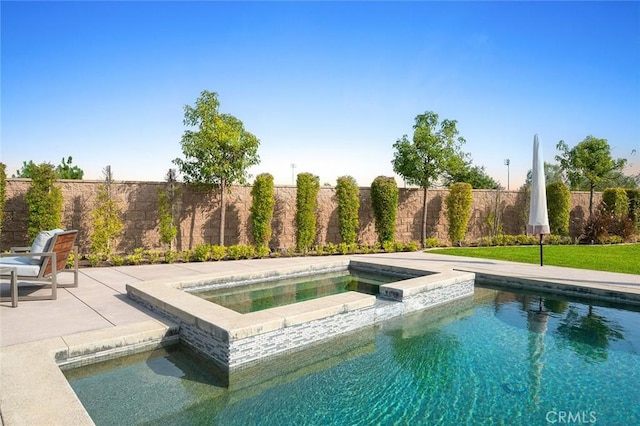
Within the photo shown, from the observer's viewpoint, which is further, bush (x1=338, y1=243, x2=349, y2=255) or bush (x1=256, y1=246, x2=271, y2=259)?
bush (x1=338, y1=243, x2=349, y2=255)

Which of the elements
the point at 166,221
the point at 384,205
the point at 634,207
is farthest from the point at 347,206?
the point at 634,207

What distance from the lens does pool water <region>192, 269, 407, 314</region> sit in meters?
6.75

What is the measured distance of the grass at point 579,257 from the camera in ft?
33.4

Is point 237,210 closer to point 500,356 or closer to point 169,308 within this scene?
point 169,308

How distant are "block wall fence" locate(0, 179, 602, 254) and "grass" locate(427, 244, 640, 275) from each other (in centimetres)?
315

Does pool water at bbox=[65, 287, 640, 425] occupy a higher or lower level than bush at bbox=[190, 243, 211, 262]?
lower

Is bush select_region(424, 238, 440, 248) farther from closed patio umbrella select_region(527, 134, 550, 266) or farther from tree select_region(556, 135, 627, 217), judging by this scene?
tree select_region(556, 135, 627, 217)

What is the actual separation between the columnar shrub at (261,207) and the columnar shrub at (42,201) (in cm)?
526

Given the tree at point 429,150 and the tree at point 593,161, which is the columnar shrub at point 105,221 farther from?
→ the tree at point 593,161

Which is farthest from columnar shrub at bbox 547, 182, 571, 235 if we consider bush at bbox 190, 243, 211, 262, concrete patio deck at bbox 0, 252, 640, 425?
bush at bbox 190, 243, 211, 262

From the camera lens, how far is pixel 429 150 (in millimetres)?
14977

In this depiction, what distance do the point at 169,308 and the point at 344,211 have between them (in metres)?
9.54

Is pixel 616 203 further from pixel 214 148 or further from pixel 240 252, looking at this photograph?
pixel 214 148
